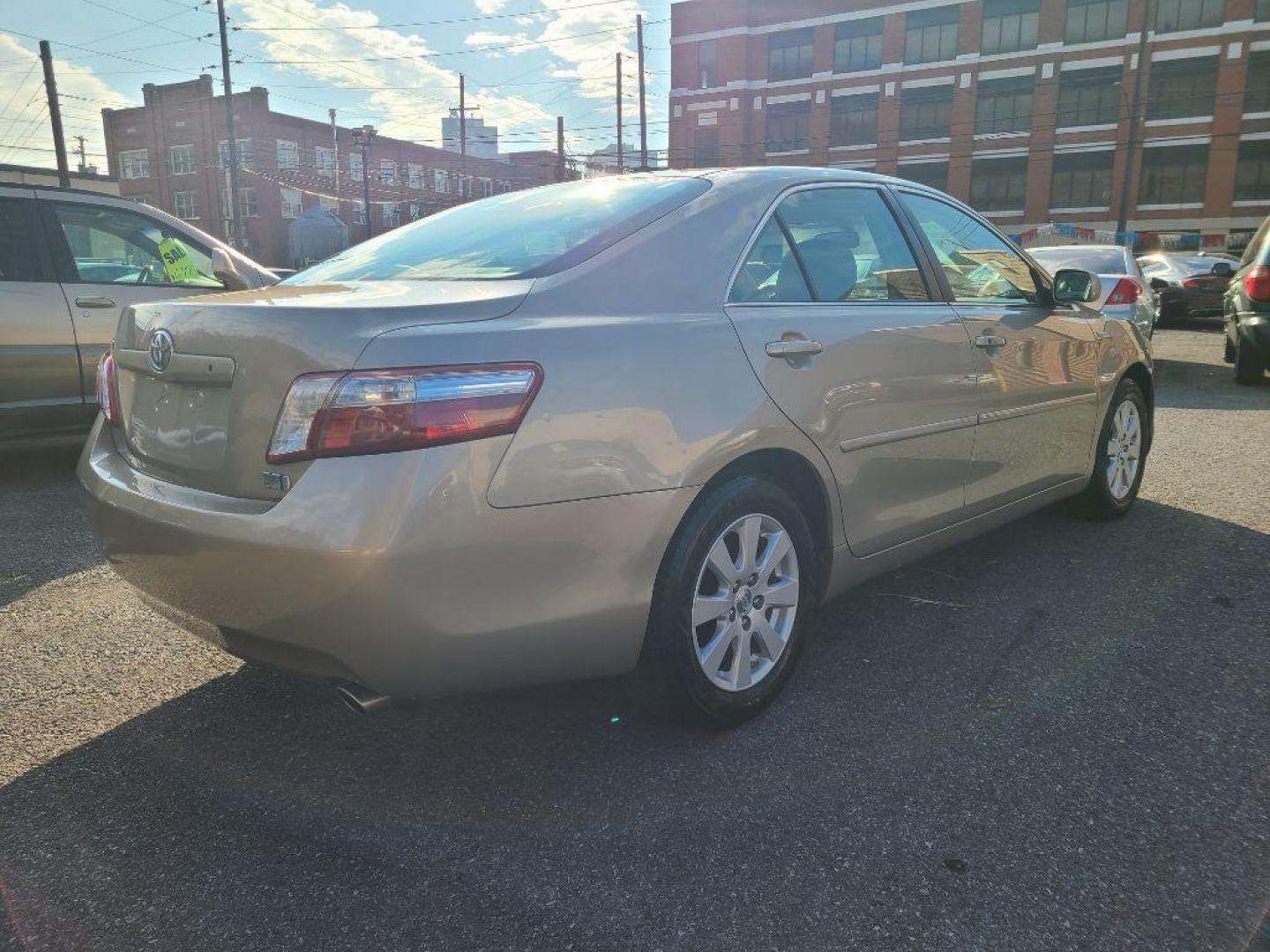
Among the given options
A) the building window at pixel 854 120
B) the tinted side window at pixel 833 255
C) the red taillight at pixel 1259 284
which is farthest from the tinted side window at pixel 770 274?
the building window at pixel 854 120

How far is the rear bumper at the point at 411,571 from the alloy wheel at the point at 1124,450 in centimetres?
319

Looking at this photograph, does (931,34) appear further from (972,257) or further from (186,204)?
(972,257)

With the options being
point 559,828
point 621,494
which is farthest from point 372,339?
point 559,828

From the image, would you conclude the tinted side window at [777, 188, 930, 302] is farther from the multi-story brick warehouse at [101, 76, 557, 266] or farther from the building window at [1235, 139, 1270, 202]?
the multi-story brick warehouse at [101, 76, 557, 266]

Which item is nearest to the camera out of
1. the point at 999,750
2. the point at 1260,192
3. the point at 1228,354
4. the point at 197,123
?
the point at 999,750

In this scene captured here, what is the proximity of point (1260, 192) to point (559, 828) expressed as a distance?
163 feet

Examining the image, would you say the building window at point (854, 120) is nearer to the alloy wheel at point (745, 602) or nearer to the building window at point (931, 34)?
the building window at point (931, 34)

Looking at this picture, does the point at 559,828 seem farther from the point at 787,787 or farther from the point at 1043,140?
the point at 1043,140

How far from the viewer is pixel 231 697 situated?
2879 millimetres

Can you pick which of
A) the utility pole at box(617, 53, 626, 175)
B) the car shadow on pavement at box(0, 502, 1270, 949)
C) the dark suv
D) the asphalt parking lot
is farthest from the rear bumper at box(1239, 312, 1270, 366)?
the utility pole at box(617, 53, 626, 175)

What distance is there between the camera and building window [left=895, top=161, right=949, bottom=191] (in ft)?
156

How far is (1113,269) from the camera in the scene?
9.84 metres

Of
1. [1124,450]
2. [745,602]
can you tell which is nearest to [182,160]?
[1124,450]

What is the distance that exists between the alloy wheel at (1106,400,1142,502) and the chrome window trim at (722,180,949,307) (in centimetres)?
179
